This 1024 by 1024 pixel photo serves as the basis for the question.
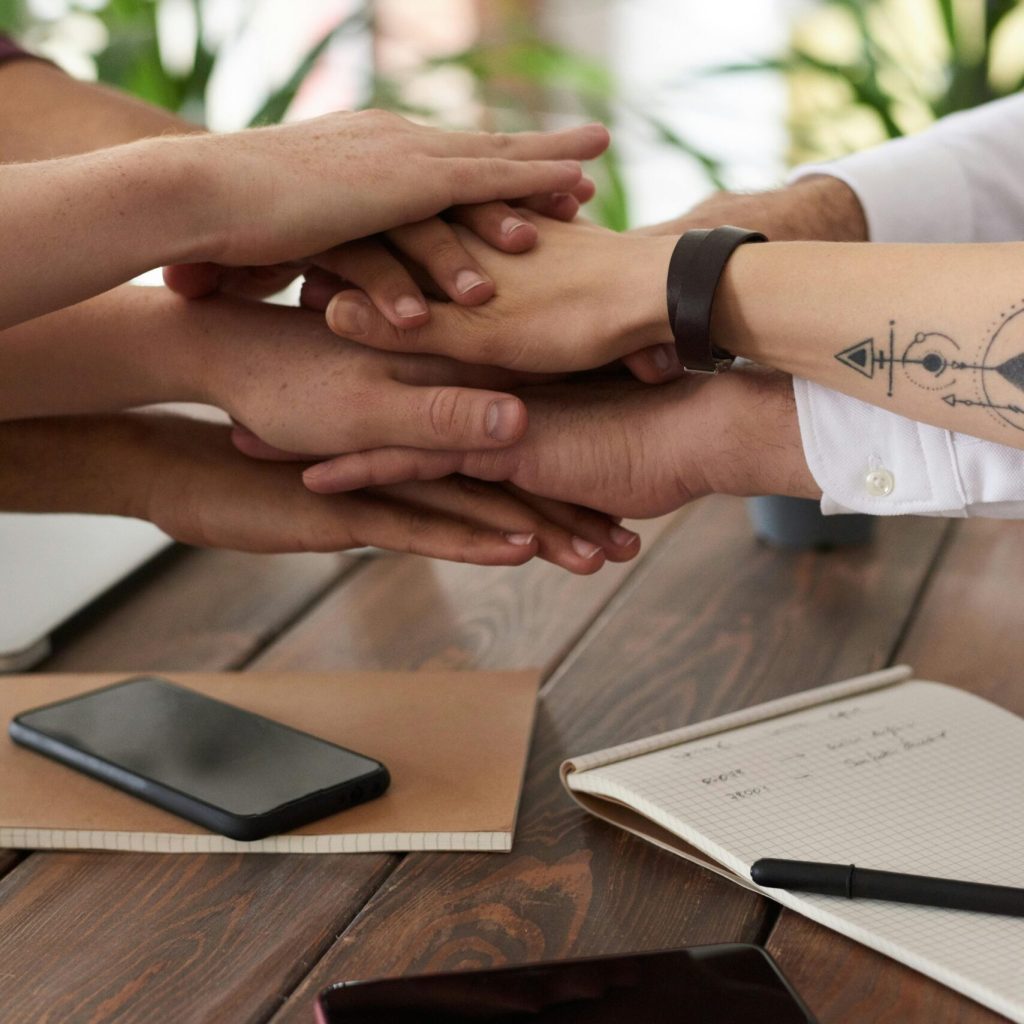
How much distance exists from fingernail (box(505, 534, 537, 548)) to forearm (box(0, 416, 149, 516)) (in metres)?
0.30

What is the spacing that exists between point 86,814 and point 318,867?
0.15 meters

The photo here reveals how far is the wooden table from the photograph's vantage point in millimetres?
628

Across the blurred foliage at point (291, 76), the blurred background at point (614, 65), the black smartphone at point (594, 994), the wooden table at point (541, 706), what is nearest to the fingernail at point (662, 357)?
the wooden table at point (541, 706)

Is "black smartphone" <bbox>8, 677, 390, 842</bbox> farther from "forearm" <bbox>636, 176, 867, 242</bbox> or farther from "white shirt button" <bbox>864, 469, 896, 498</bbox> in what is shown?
"forearm" <bbox>636, 176, 867, 242</bbox>

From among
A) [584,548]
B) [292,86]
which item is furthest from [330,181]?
[292,86]

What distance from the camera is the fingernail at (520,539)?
0.97 m

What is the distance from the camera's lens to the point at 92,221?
0.81 meters

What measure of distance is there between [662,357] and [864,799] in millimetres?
341

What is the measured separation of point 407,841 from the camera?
731 mm

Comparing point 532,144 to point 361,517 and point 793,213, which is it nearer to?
point 793,213

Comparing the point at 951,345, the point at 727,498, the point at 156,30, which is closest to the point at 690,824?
the point at 951,345

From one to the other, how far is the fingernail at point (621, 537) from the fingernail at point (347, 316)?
246 millimetres

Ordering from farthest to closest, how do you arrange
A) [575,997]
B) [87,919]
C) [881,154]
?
[881,154] → [87,919] → [575,997]

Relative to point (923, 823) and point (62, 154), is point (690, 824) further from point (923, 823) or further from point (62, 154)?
point (62, 154)
